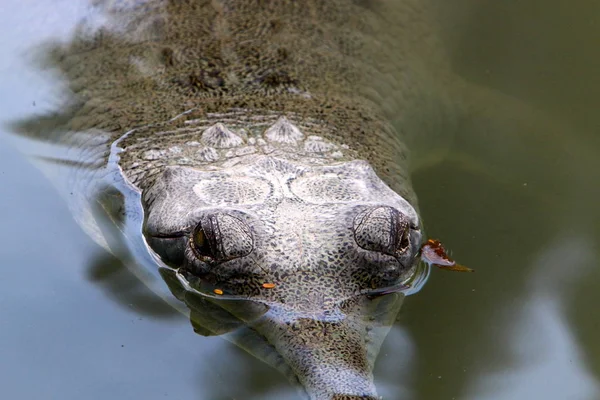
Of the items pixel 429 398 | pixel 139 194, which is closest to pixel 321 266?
pixel 429 398

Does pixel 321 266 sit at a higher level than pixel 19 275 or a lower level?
higher

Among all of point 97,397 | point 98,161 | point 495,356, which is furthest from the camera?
point 98,161

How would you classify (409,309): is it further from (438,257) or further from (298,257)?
(298,257)

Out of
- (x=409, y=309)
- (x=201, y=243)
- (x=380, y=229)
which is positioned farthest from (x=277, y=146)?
(x=409, y=309)

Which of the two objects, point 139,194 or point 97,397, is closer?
point 97,397

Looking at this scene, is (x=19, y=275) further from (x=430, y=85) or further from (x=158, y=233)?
(x=430, y=85)

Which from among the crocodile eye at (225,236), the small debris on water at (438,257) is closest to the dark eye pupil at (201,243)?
the crocodile eye at (225,236)

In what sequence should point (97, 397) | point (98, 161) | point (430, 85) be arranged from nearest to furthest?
point (97, 397) < point (98, 161) < point (430, 85)
